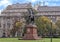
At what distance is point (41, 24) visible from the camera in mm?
70062

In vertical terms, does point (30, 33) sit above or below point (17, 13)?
above

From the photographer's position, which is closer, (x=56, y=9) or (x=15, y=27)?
(x=15, y=27)

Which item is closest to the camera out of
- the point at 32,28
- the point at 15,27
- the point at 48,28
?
the point at 32,28

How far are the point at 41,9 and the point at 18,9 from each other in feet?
28.4

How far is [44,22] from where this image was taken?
72.7m

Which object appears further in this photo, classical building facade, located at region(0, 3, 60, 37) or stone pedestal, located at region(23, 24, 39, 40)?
classical building facade, located at region(0, 3, 60, 37)

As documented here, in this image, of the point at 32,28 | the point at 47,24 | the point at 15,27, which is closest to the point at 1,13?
the point at 15,27

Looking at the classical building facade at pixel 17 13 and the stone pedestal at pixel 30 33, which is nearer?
the stone pedestal at pixel 30 33

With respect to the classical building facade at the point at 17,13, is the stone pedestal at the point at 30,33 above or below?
above

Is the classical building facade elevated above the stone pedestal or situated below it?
below

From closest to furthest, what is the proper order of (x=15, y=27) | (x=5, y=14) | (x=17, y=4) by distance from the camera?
(x=15, y=27) < (x=5, y=14) < (x=17, y=4)

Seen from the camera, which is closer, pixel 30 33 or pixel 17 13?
pixel 30 33

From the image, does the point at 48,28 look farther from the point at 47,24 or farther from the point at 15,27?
the point at 15,27

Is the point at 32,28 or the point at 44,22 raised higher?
the point at 32,28
